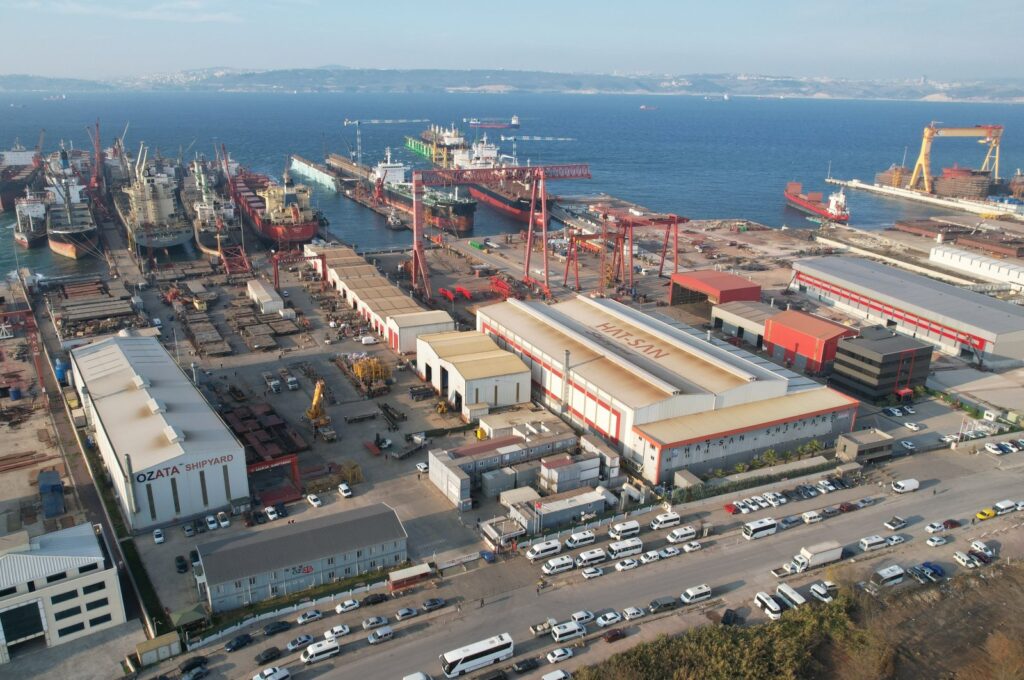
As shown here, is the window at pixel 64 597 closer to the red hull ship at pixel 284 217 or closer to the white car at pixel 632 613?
the white car at pixel 632 613

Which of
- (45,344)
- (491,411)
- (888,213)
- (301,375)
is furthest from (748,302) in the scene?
(888,213)

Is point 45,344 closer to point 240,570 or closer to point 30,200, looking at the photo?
point 240,570

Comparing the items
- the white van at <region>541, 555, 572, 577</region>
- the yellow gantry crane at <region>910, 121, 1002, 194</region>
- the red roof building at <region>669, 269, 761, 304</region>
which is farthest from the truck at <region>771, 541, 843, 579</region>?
the yellow gantry crane at <region>910, 121, 1002, 194</region>

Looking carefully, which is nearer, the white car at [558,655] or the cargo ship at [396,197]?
the white car at [558,655]

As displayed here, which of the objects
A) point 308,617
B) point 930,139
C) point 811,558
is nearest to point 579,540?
point 811,558

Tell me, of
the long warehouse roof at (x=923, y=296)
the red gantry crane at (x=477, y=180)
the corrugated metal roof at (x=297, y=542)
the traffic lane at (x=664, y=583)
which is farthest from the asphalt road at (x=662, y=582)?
the red gantry crane at (x=477, y=180)

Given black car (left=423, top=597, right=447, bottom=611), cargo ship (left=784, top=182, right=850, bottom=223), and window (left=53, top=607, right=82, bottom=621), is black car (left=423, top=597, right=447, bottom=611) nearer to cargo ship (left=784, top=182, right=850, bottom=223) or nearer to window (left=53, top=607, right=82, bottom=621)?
window (left=53, top=607, right=82, bottom=621)

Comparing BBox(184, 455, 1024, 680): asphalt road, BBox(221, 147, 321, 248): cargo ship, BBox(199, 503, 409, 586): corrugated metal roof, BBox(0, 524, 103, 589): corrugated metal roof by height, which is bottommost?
BBox(184, 455, 1024, 680): asphalt road
